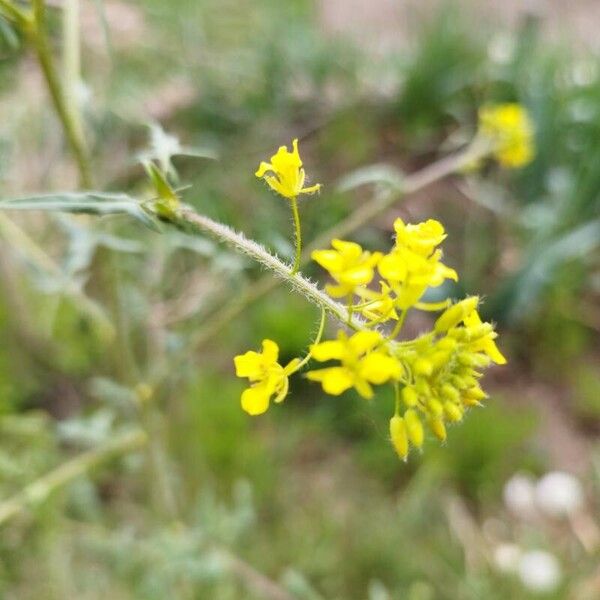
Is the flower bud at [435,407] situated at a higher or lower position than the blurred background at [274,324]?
higher

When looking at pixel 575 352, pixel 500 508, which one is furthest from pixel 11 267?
pixel 575 352

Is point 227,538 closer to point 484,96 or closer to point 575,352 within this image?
point 575,352

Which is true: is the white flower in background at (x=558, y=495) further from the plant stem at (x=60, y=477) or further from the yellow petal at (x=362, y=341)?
the yellow petal at (x=362, y=341)

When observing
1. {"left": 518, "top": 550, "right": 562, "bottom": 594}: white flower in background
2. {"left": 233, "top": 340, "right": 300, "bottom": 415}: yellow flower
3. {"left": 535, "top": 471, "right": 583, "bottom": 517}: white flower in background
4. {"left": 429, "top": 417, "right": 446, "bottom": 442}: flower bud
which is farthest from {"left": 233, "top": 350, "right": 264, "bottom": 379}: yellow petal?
{"left": 535, "top": 471, "right": 583, "bottom": 517}: white flower in background

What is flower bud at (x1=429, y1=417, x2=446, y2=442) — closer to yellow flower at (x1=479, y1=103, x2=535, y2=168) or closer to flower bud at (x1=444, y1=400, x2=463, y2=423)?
flower bud at (x1=444, y1=400, x2=463, y2=423)

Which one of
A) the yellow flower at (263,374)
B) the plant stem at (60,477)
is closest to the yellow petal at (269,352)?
the yellow flower at (263,374)

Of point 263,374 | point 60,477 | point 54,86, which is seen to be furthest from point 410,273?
point 60,477
